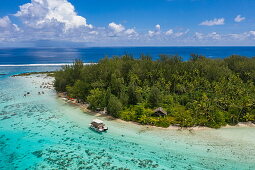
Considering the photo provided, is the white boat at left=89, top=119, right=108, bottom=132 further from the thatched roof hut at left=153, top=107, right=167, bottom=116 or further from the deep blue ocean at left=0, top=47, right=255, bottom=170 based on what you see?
the thatched roof hut at left=153, top=107, right=167, bottom=116

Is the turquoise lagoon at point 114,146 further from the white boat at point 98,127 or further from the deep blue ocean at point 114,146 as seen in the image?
the white boat at point 98,127

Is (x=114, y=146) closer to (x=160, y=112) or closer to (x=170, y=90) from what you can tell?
(x=160, y=112)

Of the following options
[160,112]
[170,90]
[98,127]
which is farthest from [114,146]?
[170,90]

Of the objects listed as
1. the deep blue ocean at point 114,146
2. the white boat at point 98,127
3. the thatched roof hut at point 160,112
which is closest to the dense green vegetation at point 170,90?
the thatched roof hut at point 160,112

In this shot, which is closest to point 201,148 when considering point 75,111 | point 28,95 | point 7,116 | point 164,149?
point 164,149

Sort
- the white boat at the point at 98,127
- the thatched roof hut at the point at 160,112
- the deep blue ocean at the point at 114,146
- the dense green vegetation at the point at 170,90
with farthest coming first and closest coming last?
the thatched roof hut at the point at 160,112
the dense green vegetation at the point at 170,90
the white boat at the point at 98,127
the deep blue ocean at the point at 114,146

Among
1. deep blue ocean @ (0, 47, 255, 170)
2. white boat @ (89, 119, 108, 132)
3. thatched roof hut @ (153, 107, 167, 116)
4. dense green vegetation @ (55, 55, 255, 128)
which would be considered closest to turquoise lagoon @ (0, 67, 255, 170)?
deep blue ocean @ (0, 47, 255, 170)
